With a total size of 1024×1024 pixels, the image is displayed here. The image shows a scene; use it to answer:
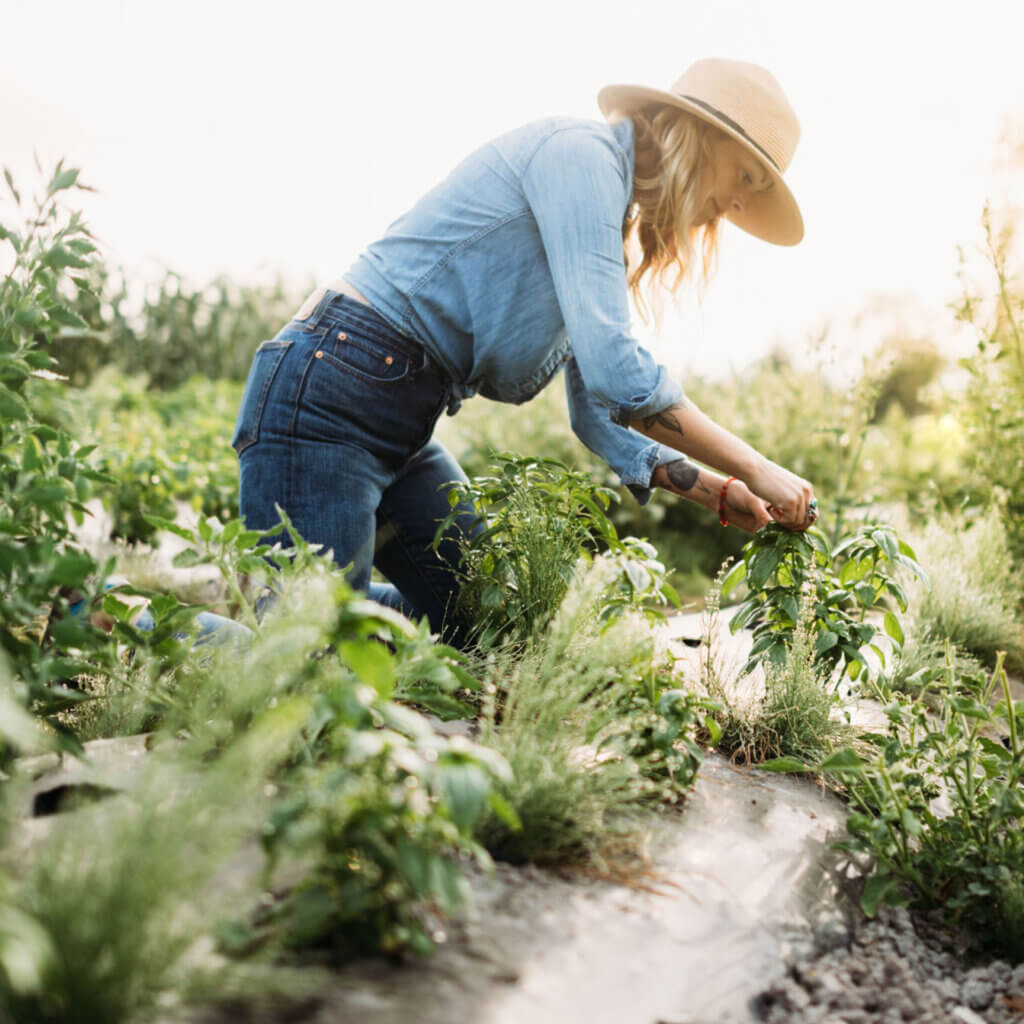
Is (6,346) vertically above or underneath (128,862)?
above

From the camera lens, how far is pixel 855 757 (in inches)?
64.2

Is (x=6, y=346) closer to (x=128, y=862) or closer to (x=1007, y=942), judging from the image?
(x=128, y=862)

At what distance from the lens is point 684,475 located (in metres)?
2.32

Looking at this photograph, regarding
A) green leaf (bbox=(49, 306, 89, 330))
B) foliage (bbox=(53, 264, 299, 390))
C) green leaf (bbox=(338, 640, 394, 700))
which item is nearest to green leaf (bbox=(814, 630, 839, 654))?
green leaf (bbox=(338, 640, 394, 700))

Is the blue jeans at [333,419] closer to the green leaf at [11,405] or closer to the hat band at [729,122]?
the green leaf at [11,405]

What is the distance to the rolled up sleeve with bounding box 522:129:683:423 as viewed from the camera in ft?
6.19

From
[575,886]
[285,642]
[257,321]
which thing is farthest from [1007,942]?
[257,321]

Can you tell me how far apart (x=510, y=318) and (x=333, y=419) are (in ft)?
1.61

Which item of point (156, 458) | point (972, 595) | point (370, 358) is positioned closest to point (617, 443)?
point (370, 358)

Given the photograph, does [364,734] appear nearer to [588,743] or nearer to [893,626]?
[588,743]

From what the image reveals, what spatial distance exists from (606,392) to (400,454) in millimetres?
647

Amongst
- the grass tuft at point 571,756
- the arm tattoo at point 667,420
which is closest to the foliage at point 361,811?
the grass tuft at point 571,756

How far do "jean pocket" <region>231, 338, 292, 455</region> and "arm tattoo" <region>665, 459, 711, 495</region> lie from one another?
102cm

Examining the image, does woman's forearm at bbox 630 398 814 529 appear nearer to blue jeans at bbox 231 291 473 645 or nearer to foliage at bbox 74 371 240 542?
blue jeans at bbox 231 291 473 645
